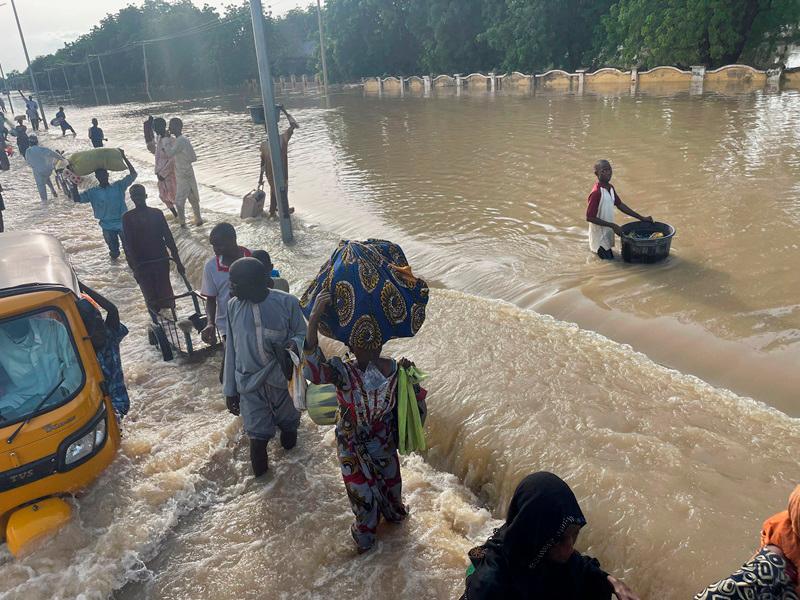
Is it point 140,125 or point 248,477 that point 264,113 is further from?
point 140,125

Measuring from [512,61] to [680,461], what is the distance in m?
40.6

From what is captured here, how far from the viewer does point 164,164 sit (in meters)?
11.1

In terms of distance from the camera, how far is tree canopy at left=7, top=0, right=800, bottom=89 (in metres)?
27.6

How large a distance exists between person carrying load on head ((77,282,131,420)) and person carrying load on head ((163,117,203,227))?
599 cm

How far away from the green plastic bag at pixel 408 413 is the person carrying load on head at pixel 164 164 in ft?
29.8

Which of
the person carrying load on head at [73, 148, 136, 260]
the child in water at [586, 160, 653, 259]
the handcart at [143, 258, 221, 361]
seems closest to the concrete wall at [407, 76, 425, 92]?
the person carrying load on head at [73, 148, 136, 260]

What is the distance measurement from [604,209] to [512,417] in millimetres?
3732

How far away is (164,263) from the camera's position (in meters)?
7.04

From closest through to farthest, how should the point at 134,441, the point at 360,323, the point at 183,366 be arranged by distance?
the point at 360,323 < the point at 134,441 < the point at 183,366

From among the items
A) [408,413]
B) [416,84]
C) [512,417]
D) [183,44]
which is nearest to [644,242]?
[512,417]

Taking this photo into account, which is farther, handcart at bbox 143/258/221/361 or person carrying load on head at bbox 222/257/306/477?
handcart at bbox 143/258/221/361

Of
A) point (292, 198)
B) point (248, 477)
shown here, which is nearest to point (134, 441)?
point (248, 477)

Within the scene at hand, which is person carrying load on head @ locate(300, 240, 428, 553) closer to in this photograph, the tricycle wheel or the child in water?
the tricycle wheel

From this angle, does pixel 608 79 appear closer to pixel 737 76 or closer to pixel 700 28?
pixel 700 28
